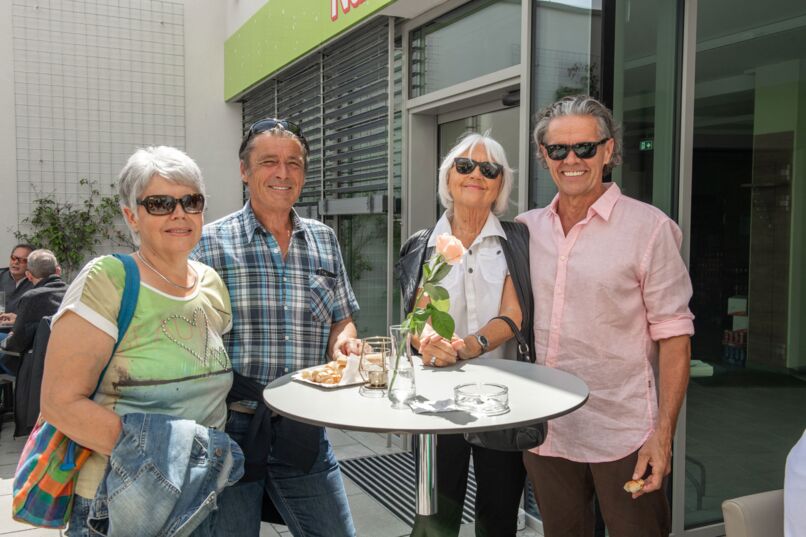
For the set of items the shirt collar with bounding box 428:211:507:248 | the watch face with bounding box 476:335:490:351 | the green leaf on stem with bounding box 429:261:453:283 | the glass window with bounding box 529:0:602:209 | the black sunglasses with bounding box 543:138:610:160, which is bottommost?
the watch face with bounding box 476:335:490:351

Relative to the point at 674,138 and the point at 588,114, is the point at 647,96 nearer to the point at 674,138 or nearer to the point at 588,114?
the point at 674,138

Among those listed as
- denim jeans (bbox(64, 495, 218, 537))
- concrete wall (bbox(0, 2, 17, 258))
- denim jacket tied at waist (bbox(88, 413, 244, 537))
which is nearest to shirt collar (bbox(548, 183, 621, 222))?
denim jacket tied at waist (bbox(88, 413, 244, 537))

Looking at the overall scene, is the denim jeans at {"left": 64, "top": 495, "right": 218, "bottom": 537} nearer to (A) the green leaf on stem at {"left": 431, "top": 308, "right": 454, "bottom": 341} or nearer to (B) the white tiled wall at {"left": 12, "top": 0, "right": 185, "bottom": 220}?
(A) the green leaf on stem at {"left": 431, "top": 308, "right": 454, "bottom": 341}

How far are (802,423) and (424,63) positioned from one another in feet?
10.1

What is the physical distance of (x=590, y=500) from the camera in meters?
2.16

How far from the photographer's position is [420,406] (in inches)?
64.4

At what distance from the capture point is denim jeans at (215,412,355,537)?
1.92 metres

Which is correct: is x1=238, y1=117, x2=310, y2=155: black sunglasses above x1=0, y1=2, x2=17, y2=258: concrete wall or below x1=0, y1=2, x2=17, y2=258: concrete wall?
below

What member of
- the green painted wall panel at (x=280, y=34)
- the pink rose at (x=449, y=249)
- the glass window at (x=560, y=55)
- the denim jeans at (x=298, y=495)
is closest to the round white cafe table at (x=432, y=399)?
the denim jeans at (x=298, y=495)

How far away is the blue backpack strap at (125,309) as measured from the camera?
147 centimetres

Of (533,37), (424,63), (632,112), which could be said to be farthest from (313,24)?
(632,112)

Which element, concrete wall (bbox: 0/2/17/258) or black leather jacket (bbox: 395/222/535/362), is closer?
black leather jacket (bbox: 395/222/535/362)

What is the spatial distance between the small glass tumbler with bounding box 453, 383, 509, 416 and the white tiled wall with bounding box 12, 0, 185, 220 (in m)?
7.28

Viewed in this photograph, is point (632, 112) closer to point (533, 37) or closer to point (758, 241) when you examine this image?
point (533, 37)
